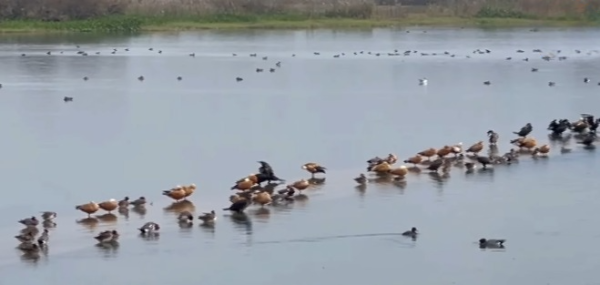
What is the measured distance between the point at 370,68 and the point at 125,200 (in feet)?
83.9

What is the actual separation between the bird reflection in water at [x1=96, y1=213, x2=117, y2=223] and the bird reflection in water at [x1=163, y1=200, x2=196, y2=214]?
737 mm

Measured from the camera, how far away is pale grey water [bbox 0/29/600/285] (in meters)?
14.0

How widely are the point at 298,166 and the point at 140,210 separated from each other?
4.12 meters

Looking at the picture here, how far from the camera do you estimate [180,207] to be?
17.0 metres

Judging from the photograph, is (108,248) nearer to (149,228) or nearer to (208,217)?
(149,228)

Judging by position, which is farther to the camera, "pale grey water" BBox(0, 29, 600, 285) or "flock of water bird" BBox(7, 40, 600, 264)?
A: "flock of water bird" BBox(7, 40, 600, 264)

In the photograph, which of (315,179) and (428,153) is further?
(428,153)

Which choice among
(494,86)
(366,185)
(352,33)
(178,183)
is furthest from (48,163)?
(352,33)

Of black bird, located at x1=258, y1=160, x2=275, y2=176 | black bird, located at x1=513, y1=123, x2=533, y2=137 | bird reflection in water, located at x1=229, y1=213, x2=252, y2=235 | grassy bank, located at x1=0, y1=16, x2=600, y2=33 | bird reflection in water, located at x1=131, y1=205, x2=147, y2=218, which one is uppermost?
grassy bank, located at x1=0, y1=16, x2=600, y2=33

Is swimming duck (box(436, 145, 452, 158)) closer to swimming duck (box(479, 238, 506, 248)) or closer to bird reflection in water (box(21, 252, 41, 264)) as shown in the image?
swimming duck (box(479, 238, 506, 248))

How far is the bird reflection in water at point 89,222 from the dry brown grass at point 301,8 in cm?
5026

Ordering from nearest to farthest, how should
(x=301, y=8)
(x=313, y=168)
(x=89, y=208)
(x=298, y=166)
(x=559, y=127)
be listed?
(x=89, y=208) < (x=313, y=168) < (x=298, y=166) < (x=559, y=127) < (x=301, y=8)

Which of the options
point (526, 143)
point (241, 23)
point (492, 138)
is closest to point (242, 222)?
point (526, 143)

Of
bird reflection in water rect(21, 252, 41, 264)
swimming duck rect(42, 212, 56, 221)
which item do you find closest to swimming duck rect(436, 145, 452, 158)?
swimming duck rect(42, 212, 56, 221)
